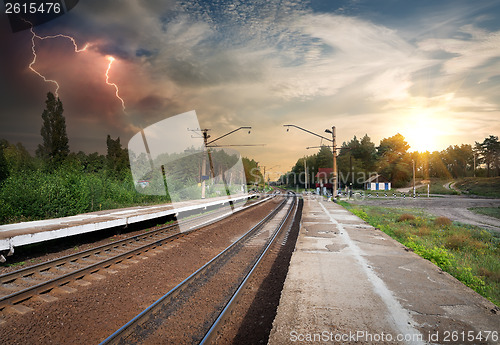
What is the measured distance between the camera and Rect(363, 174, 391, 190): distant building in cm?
7225

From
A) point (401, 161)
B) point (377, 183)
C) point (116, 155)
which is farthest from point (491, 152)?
point (116, 155)

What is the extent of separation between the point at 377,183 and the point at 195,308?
76043 millimetres

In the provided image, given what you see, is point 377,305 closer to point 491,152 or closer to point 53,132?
point 53,132

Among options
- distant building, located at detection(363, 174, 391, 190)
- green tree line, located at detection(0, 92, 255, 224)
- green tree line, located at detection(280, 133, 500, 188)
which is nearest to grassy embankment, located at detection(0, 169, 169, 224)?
green tree line, located at detection(0, 92, 255, 224)

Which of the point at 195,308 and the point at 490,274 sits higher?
the point at 195,308

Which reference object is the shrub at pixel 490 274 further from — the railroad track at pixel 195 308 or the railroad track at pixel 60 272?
the railroad track at pixel 60 272

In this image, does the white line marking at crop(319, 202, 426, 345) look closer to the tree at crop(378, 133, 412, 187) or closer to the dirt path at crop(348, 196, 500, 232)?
the dirt path at crop(348, 196, 500, 232)

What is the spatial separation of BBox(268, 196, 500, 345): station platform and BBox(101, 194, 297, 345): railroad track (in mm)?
1177

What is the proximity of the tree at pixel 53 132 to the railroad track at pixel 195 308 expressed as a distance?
48702 millimetres

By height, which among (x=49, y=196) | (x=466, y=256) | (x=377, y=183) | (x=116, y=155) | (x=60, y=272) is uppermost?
(x=116, y=155)

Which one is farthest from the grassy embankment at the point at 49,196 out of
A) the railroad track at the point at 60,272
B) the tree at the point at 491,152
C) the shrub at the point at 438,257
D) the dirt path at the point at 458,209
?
the tree at the point at 491,152

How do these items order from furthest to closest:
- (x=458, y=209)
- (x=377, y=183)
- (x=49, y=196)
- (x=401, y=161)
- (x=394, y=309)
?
(x=401, y=161)
(x=377, y=183)
(x=458, y=209)
(x=49, y=196)
(x=394, y=309)

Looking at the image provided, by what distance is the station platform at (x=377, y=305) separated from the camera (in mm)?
3811

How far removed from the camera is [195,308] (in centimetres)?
530
